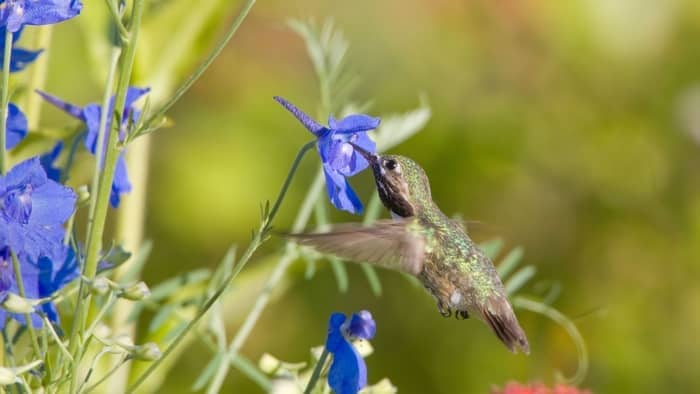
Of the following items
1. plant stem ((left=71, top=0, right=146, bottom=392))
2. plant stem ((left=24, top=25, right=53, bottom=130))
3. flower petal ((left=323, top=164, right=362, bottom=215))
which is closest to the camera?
plant stem ((left=71, top=0, right=146, bottom=392))

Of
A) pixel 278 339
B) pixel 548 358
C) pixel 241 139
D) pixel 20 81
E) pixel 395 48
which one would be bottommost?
pixel 278 339

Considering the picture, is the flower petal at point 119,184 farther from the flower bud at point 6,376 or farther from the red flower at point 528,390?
the red flower at point 528,390

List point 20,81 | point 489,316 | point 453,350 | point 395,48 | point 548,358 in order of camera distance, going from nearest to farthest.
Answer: point 489,316
point 20,81
point 548,358
point 453,350
point 395,48

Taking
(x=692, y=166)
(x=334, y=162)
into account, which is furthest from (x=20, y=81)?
(x=692, y=166)

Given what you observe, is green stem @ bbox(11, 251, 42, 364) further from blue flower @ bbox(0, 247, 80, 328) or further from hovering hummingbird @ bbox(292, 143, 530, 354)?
hovering hummingbird @ bbox(292, 143, 530, 354)

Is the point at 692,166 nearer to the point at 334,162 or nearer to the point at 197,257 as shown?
the point at 197,257

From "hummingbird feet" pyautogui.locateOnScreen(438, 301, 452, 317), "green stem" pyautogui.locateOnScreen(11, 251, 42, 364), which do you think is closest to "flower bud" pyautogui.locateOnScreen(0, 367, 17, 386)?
"green stem" pyautogui.locateOnScreen(11, 251, 42, 364)

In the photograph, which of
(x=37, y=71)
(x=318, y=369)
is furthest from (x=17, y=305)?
(x=37, y=71)
